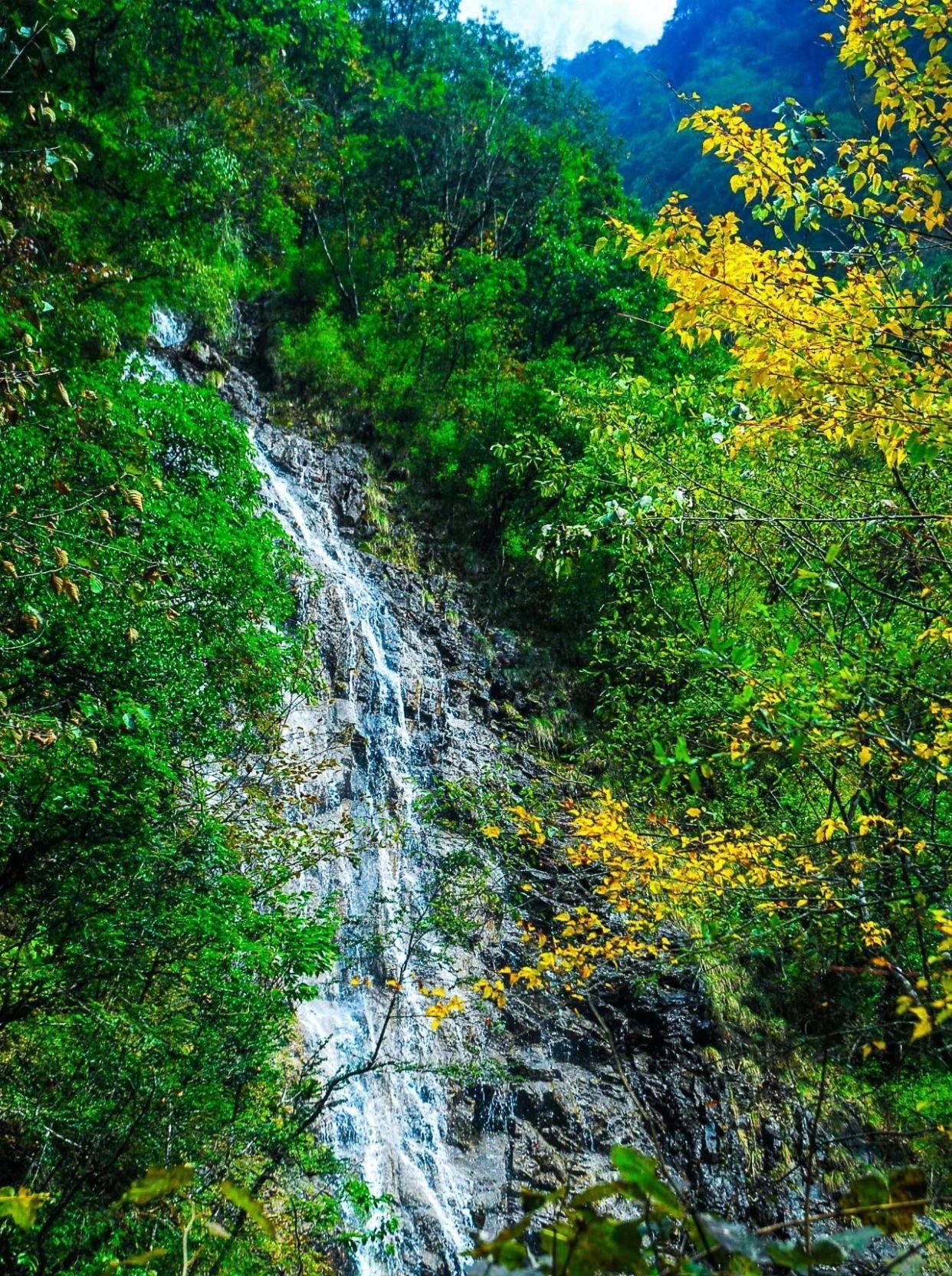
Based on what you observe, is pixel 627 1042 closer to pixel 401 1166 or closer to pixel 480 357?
pixel 401 1166

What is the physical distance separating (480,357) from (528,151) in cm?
742

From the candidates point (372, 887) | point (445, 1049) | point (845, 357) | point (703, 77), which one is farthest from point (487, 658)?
point (703, 77)

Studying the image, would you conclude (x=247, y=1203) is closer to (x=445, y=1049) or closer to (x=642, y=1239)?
(x=642, y=1239)

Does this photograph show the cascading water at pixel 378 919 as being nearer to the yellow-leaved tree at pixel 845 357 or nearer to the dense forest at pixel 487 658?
the dense forest at pixel 487 658

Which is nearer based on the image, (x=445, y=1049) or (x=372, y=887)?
(x=445, y=1049)

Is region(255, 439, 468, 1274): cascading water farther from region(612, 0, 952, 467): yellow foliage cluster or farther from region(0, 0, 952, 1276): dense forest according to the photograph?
region(612, 0, 952, 467): yellow foliage cluster

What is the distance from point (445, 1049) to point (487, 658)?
709cm

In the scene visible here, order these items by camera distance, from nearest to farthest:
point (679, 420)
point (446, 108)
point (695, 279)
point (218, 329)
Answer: point (695, 279), point (679, 420), point (218, 329), point (446, 108)

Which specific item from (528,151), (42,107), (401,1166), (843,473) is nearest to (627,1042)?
(401,1166)

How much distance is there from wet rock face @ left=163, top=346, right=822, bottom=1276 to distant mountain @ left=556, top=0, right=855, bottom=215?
105 ft

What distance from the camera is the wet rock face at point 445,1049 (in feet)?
23.6

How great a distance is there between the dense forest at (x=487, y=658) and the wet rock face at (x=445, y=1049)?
5.8 inches

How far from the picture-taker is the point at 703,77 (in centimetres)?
4738

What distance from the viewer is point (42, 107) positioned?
2.73m
